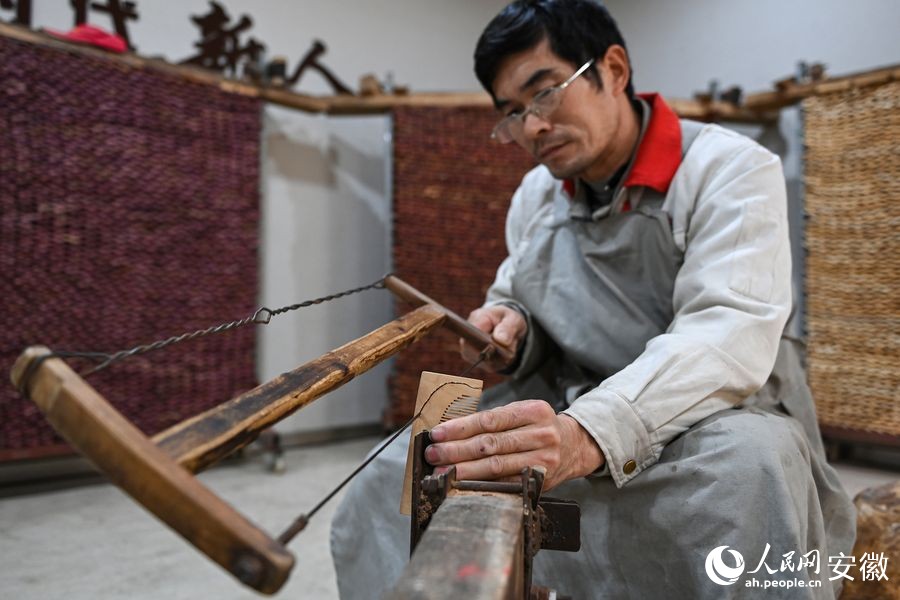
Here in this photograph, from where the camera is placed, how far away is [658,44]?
4.21 m

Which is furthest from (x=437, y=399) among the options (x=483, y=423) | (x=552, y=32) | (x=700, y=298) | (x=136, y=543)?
(x=136, y=543)

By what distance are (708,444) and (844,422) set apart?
248 centimetres

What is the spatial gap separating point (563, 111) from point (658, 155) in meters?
0.24

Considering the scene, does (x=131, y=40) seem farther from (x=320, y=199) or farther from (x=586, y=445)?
(x=586, y=445)

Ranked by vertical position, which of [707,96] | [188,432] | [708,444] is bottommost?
[708,444]

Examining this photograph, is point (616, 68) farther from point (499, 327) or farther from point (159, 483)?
point (159, 483)

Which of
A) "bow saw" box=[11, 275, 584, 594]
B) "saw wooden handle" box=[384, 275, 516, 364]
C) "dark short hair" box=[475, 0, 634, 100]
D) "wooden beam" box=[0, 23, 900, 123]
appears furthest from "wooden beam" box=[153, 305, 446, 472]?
"wooden beam" box=[0, 23, 900, 123]

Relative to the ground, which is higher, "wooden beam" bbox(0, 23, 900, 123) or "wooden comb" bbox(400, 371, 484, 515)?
"wooden beam" bbox(0, 23, 900, 123)

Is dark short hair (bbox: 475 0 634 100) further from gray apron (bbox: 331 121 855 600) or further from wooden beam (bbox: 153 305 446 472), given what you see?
wooden beam (bbox: 153 305 446 472)

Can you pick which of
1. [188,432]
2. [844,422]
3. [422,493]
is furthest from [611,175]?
[844,422]

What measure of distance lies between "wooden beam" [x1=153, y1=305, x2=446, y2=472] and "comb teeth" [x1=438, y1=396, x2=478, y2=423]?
14 cm

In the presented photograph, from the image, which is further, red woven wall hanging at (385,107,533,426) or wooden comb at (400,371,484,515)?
red woven wall hanging at (385,107,533,426)

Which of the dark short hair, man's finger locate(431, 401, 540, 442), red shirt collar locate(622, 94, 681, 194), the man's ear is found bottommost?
man's finger locate(431, 401, 540, 442)

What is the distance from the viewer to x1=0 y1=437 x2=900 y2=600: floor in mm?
1900
